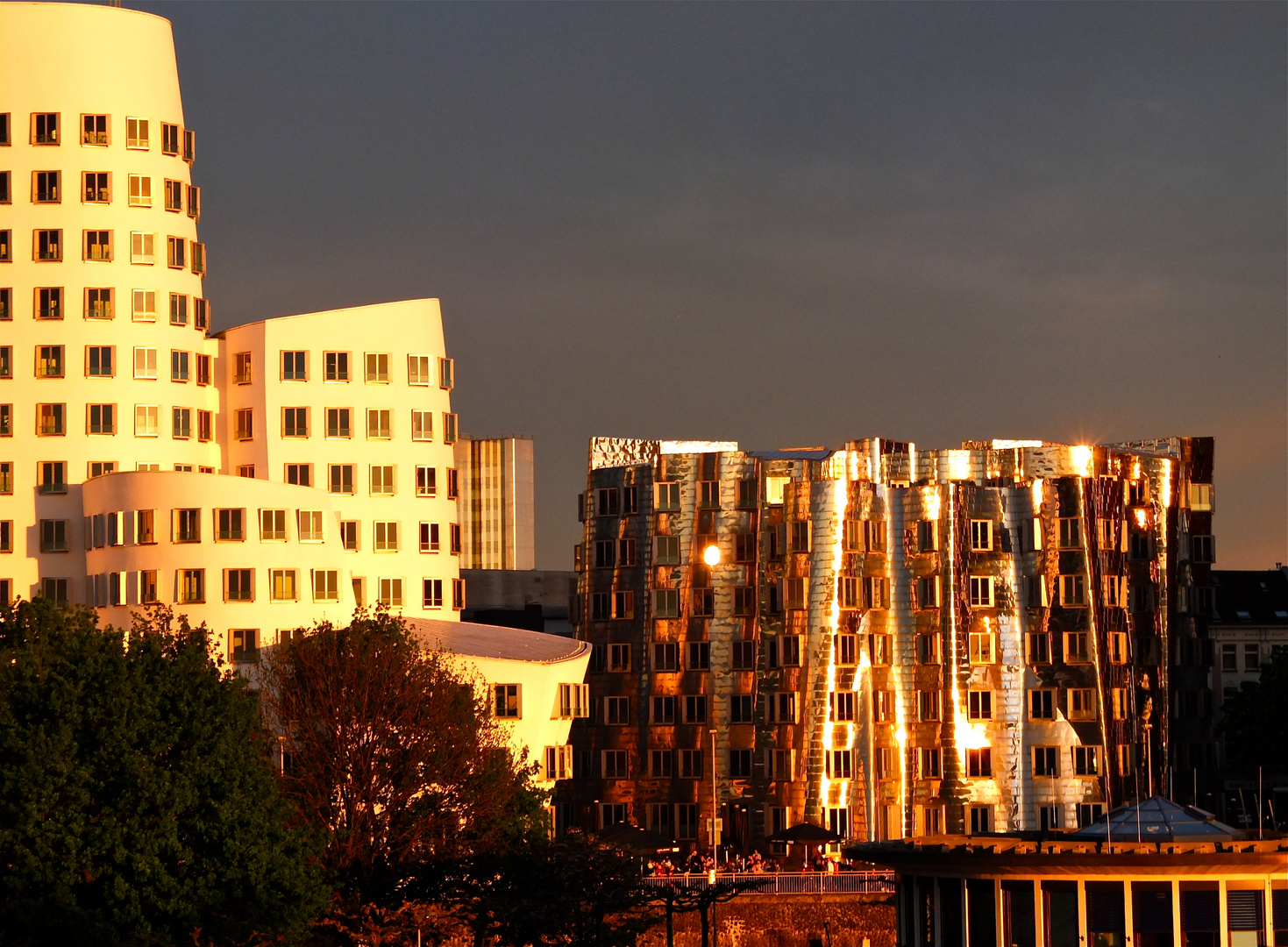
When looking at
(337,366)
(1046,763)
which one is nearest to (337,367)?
(337,366)

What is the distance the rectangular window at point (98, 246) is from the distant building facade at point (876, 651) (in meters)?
40.0

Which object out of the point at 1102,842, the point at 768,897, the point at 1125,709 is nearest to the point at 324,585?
the point at 768,897

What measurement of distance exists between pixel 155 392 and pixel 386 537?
13847 millimetres

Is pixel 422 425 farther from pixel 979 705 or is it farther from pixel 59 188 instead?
pixel 979 705

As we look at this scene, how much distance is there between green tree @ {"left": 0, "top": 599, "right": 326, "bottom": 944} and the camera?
72000 mm

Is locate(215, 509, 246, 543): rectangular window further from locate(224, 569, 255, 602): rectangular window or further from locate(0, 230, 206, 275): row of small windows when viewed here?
locate(0, 230, 206, 275): row of small windows

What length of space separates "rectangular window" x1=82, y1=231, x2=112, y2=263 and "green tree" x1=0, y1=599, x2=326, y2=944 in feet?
163

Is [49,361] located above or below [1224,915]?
above

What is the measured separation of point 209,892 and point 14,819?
6206 millimetres

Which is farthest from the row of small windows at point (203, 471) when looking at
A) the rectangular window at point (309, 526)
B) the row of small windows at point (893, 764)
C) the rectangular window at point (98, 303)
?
the row of small windows at point (893, 764)

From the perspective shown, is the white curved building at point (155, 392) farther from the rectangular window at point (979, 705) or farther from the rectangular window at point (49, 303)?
the rectangular window at point (979, 705)

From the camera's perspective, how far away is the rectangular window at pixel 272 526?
382 feet

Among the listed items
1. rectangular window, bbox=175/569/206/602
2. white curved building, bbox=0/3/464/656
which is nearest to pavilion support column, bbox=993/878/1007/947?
white curved building, bbox=0/3/464/656

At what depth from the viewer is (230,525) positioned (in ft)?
380
